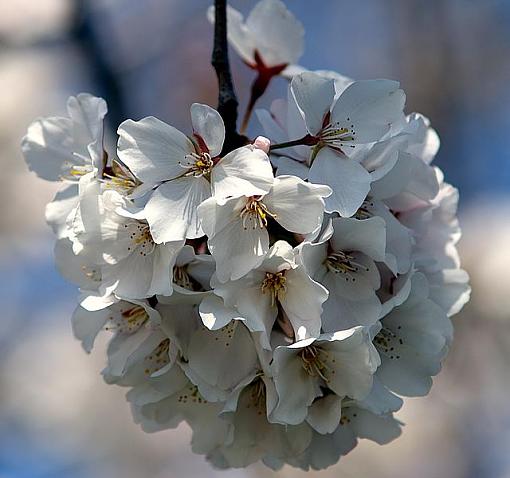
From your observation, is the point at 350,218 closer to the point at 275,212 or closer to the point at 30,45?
the point at 275,212

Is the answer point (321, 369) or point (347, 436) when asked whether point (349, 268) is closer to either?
point (321, 369)

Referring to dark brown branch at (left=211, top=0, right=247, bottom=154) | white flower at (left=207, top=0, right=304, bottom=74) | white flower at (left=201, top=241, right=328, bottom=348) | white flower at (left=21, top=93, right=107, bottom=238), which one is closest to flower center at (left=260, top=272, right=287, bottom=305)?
white flower at (left=201, top=241, right=328, bottom=348)

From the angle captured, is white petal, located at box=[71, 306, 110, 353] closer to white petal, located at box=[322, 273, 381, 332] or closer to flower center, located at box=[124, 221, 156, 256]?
flower center, located at box=[124, 221, 156, 256]

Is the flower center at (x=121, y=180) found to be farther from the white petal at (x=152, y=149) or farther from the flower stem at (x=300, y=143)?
the flower stem at (x=300, y=143)

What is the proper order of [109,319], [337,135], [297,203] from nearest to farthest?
1. [297,203]
2. [337,135]
3. [109,319]

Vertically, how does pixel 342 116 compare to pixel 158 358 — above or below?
above

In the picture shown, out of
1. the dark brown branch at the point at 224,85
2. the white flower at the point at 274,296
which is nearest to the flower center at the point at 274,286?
the white flower at the point at 274,296

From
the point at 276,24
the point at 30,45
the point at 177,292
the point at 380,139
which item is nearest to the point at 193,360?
the point at 177,292

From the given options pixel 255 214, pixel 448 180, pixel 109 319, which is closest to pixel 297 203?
pixel 255 214
